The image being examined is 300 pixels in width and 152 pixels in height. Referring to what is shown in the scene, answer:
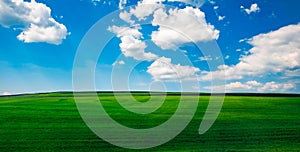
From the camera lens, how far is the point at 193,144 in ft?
57.9

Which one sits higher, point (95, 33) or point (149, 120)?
point (95, 33)

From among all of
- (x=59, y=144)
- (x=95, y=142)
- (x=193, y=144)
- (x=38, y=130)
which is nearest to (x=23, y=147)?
(x=59, y=144)

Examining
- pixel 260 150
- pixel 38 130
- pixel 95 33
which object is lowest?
pixel 260 150

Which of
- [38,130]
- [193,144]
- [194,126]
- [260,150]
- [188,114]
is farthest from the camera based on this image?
[188,114]

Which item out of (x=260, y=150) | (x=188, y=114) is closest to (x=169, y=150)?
(x=260, y=150)

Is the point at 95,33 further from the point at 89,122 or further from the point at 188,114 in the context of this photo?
the point at 188,114

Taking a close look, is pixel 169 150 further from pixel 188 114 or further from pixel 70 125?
pixel 188 114

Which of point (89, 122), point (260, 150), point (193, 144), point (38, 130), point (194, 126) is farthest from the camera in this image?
point (89, 122)

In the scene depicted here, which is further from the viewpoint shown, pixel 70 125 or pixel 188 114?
pixel 188 114

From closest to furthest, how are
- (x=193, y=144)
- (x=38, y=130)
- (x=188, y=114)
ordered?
(x=193, y=144) → (x=38, y=130) → (x=188, y=114)

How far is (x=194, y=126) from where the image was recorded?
23969 mm

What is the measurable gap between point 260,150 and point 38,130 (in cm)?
1381

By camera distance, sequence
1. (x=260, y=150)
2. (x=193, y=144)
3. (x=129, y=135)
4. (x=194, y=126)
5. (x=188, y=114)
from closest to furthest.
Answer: (x=260, y=150) < (x=193, y=144) < (x=129, y=135) < (x=194, y=126) < (x=188, y=114)

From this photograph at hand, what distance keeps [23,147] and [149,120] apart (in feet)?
39.8
